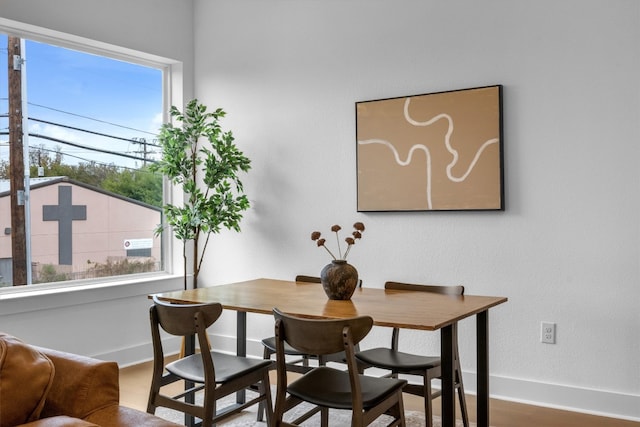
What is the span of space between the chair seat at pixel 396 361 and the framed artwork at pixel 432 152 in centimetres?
118

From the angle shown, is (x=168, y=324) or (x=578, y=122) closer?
(x=168, y=324)

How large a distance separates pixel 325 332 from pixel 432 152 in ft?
6.59

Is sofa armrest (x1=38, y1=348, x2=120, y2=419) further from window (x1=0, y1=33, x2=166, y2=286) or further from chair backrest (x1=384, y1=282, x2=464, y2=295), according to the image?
window (x1=0, y1=33, x2=166, y2=286)

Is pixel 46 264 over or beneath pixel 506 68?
beneath

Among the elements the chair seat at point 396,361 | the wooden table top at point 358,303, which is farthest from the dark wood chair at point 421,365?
the wooden table top at point 358,303

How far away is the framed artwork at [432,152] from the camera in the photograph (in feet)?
12.7

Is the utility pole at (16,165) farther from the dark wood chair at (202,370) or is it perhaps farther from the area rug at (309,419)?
the dark wood chair at (202,370)

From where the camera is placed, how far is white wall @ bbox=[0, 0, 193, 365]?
4113 millimetres

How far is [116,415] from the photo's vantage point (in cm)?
186

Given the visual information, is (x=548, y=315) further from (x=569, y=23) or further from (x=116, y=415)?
(x=116, y=415)

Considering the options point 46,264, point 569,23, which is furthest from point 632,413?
point 46,264

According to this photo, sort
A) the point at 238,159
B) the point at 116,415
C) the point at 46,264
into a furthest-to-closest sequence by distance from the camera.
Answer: the point at 238,159 → the point at 46,264 → the point at 116,415

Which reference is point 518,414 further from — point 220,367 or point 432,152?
point 220,367

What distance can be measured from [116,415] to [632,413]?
9.43 feet
